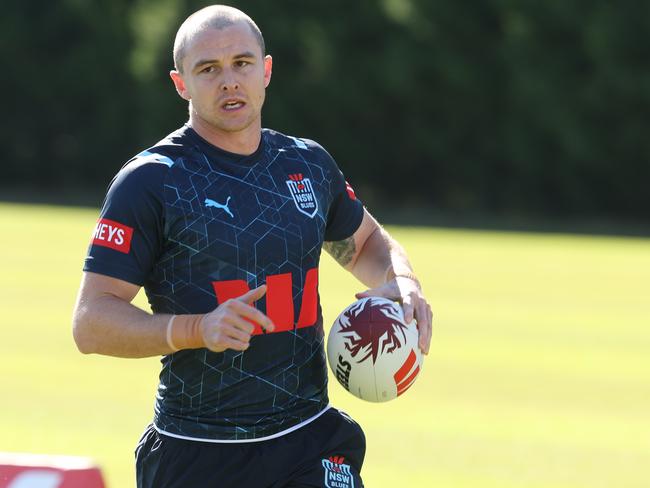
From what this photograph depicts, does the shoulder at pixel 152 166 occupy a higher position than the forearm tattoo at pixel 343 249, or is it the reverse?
the shoulder at pixel 152 166

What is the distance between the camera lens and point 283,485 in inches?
194

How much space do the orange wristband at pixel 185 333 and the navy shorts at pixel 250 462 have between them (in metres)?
0.59

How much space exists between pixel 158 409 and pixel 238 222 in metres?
0.81

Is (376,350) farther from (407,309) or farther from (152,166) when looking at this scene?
(152,166)

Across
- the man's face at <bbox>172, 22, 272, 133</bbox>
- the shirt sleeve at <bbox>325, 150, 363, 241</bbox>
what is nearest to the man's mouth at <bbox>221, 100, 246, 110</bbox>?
the man's face at <bbox>172, 22, 272, 133</bbox>

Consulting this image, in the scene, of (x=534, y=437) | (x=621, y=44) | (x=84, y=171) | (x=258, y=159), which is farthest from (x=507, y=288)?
(x=84, y=171)

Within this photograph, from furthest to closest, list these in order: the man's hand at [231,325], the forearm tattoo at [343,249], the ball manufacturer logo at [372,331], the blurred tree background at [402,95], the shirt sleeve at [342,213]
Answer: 1. the blurred tree background at [402,95]
2. the forearm tattoo at [343,249]
3. the shirt sleeve at [342,213]
4. the ball manufacturer logo at [372,331]
5. the man's hand at [231,325]

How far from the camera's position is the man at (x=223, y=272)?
4719 millimetres

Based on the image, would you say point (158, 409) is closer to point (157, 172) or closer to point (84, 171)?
point (157, 172)

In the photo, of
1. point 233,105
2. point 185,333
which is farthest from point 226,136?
point 185,333

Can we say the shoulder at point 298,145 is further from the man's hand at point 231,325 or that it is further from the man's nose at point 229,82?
the man's hand at point 231,325

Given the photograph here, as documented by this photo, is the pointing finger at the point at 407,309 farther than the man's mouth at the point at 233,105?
Yes

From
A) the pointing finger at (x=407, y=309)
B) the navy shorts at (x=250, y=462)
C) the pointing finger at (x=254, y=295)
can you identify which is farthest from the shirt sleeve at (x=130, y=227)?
the pointing finger at (x=407, y=309)

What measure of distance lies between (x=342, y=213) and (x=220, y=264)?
0.89 metres
